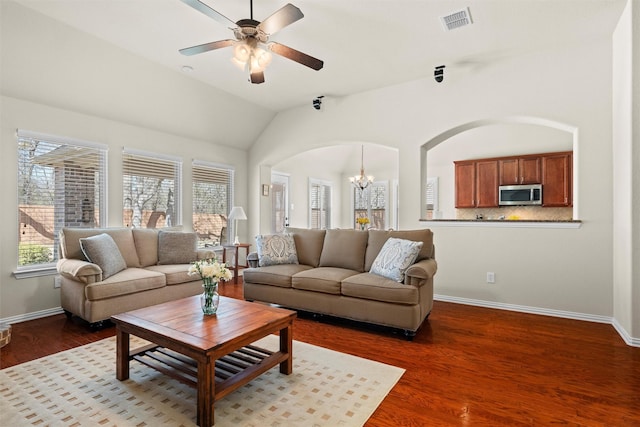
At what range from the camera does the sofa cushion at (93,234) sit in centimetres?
352

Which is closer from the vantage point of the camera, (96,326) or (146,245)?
(96,326)

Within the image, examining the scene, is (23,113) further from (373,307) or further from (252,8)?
(373,307)

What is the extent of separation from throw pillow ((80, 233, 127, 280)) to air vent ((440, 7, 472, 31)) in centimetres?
416

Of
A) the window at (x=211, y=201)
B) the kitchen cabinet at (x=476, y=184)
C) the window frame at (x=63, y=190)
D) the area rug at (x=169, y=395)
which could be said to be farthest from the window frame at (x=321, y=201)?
the area rug at (x=169, y=395)

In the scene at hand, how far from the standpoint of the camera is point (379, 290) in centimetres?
312

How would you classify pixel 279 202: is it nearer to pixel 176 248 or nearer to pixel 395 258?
pixel 176 248

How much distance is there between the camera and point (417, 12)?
9.91 ft

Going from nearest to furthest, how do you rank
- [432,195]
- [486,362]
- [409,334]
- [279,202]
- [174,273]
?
[486,362]
[409,334]
[174,273]
[279,202]
[432,195]

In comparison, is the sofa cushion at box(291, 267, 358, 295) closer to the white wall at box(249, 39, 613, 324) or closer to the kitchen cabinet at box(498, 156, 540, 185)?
the white wall at box(249, 39, 613, 324)

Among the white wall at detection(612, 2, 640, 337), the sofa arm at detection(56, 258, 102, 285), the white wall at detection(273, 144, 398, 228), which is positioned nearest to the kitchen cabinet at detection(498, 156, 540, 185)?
the white wall at detection(273, 144, 398, 228)

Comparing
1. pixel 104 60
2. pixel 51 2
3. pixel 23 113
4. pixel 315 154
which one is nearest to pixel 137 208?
pixel 23 113

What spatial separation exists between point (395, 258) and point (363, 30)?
7.76 feet

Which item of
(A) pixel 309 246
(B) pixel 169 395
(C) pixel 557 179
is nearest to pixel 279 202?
(A) pixel 309 246

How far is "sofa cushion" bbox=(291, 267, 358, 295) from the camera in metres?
3.40
